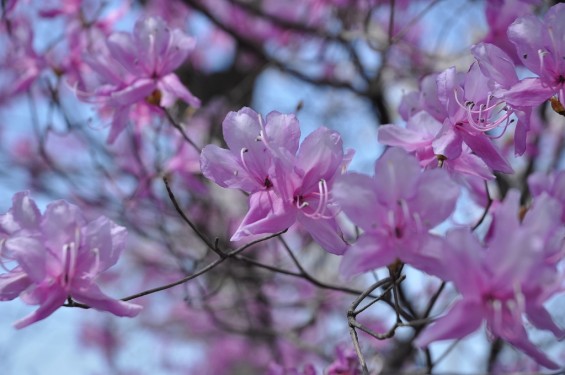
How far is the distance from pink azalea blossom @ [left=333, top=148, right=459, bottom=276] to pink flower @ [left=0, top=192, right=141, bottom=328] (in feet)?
1.39

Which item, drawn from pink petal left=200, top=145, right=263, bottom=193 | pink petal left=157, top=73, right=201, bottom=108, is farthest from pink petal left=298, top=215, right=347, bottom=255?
pink petal left=157, top=73, right=201, bottom=108

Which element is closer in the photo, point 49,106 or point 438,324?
point 438,324

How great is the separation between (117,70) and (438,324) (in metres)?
1.13

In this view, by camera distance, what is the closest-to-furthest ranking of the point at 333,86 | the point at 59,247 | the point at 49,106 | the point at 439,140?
the point at 59,247
the point at 439,140
the point at 49,106
the point at 333,86

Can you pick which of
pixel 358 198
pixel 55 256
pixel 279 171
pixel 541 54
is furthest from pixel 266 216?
pixel 541 54

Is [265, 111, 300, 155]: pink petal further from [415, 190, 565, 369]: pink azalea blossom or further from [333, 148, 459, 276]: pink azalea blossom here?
[415, 190, 565, 369]: pink azalea blossom

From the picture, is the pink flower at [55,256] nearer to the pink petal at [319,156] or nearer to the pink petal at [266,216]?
the pink petal at [266,216]

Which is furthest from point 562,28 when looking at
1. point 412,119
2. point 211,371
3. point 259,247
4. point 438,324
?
point 211,371

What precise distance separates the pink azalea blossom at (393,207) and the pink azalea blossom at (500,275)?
0.10 m

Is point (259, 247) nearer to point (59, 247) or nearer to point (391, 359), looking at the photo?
point (391, 359)

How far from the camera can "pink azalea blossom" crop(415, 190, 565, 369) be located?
2.88 ft

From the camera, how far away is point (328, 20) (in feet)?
13.2

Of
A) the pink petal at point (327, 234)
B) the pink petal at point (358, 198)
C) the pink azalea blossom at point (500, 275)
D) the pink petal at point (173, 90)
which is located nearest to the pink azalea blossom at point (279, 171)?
the pink petal at point (327, 234)

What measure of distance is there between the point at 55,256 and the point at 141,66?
2.25 feet
